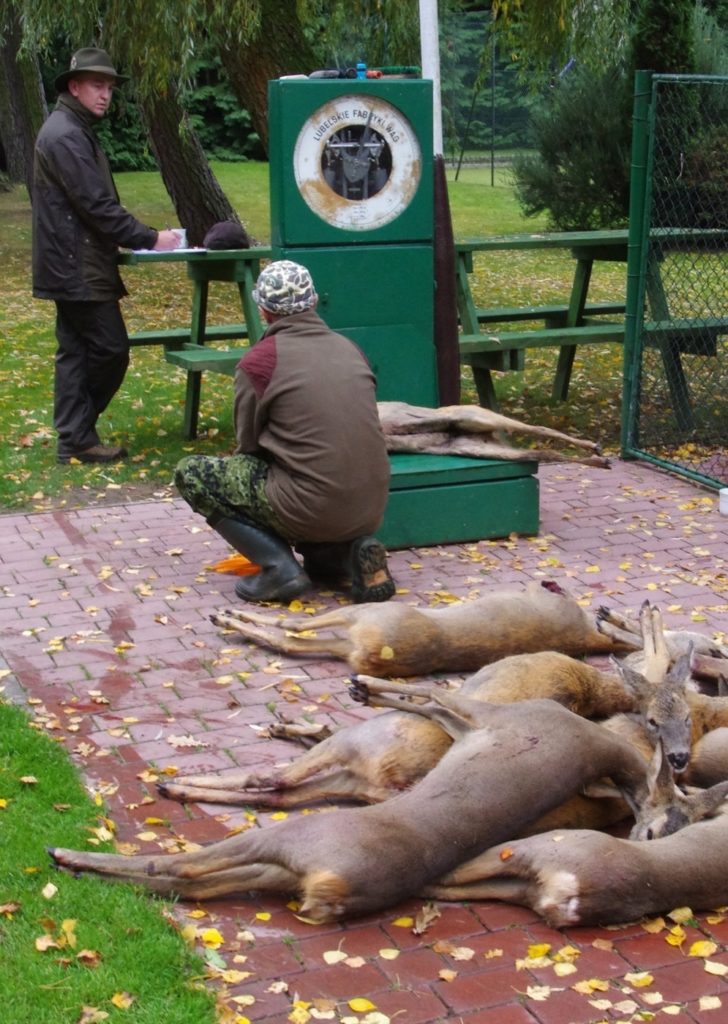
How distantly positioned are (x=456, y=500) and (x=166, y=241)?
9.10ft

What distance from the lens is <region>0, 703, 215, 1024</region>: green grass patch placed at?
3.32 metres

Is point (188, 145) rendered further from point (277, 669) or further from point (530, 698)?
point (530, 698)

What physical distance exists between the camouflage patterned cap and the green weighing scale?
3.56 ft

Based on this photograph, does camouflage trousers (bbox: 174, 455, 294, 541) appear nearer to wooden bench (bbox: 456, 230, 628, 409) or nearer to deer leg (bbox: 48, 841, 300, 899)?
deer leg (bbox: 48, 841, 300, 899)

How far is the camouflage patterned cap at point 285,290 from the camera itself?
20.4ft

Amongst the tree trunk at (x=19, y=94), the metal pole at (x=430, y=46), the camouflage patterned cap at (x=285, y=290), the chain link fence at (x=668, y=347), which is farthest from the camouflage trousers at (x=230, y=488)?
the tree trunk at (x=19, y=94)

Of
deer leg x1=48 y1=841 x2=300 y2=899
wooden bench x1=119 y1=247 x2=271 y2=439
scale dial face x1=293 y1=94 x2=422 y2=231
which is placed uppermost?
scale dial face x1=293 y1=94 x2=422 y2=231

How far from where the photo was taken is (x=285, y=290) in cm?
621

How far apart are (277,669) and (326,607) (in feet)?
2.71

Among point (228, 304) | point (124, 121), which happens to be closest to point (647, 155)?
point (228, 304)

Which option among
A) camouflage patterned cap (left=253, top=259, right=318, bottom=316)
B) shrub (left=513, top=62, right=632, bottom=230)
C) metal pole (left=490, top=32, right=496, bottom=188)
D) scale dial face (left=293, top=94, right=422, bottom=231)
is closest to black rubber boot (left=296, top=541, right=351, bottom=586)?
camouflage patterned cap (left=253, top=259, right=318, bottom=316)

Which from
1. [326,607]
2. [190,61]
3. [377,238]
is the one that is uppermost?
[190,61]

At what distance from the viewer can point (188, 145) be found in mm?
17484

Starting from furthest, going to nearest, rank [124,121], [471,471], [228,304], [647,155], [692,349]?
[124,121] → [228,304] → [692,349] → [647,155] → [471,471]
